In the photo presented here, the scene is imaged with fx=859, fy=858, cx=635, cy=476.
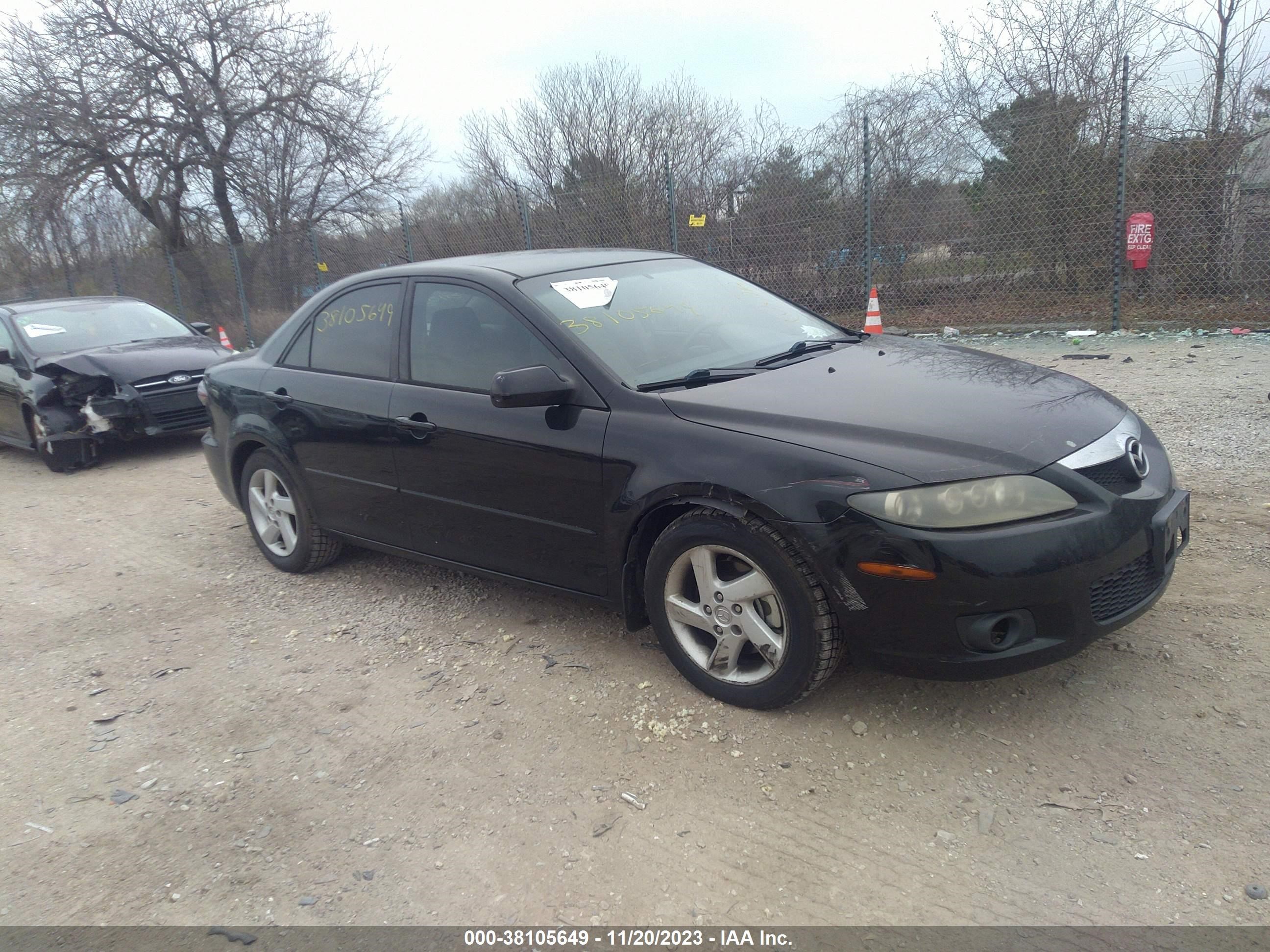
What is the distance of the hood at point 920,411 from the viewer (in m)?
2.66

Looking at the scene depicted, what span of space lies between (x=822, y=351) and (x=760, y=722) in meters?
1.67

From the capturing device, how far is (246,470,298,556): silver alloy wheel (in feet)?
15.5

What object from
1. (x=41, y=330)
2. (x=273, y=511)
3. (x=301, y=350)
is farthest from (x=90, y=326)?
(x=301, y=350)

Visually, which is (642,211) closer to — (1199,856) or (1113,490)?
(1113,490)

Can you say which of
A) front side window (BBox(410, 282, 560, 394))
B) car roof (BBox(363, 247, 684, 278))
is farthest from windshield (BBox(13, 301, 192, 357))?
front side window (BBox(410, 282, 560, 394))

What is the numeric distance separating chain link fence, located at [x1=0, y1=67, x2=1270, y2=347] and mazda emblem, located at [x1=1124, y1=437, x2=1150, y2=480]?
6567 millimetres

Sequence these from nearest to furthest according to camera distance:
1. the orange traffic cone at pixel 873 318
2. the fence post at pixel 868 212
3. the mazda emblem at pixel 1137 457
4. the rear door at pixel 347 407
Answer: the mazda emblem at pixel 1137 457 < the rear door at pixel 347 407 < the orange traffic cone at pixel 873 318 < the fence post at pixel 868 212

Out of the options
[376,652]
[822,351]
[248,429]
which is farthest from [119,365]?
[822,351]

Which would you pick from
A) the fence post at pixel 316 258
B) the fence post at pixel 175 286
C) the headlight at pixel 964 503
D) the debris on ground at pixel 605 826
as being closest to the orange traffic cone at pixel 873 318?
the headlight at pixel 964 503

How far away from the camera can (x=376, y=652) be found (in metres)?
3.82

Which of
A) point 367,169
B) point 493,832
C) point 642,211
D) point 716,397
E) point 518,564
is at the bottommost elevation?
point 493,832

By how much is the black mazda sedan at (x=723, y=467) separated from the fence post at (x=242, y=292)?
16.5 meters

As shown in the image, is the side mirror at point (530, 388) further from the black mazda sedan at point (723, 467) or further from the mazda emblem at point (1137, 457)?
the mazda emblem at point (1137, 457)
